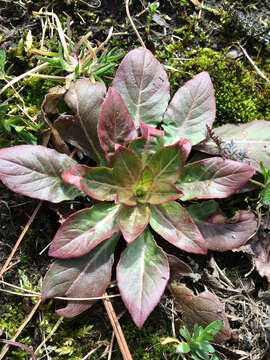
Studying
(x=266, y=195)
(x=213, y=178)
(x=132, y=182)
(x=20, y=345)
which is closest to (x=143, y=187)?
(x=132, y=182)

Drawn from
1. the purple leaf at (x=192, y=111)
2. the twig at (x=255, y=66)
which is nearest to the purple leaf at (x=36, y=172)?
the purple leaf at (x=192, y=111)

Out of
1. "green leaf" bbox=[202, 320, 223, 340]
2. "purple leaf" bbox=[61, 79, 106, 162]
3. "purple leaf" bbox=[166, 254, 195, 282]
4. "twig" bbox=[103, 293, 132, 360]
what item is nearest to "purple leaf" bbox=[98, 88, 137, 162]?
"purple leaf" bbox=[61, 79, 106, 162]

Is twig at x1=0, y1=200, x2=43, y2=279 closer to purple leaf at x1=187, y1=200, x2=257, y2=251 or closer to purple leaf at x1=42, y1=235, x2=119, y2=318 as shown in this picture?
purple leaf at x1=42, y1=235, x2=119, y2=318

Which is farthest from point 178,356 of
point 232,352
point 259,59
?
point 259,59

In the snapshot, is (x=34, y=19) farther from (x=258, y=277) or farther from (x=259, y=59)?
(x=258, y=277)

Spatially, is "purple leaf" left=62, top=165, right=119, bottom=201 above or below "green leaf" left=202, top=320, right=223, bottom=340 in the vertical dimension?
above

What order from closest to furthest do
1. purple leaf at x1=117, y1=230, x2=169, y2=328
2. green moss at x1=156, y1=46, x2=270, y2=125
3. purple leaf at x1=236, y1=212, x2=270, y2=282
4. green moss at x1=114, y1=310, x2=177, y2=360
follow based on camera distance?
purple leaf at x1=117, y1=230, x2=169, y2=328, green moss at x1=114, y1=310, x2=177, y2=360, purple leaf at x1=236, y1=212, x2=270, y2=282, green moss at x1=156, y1=46, x2=270, y2=125
